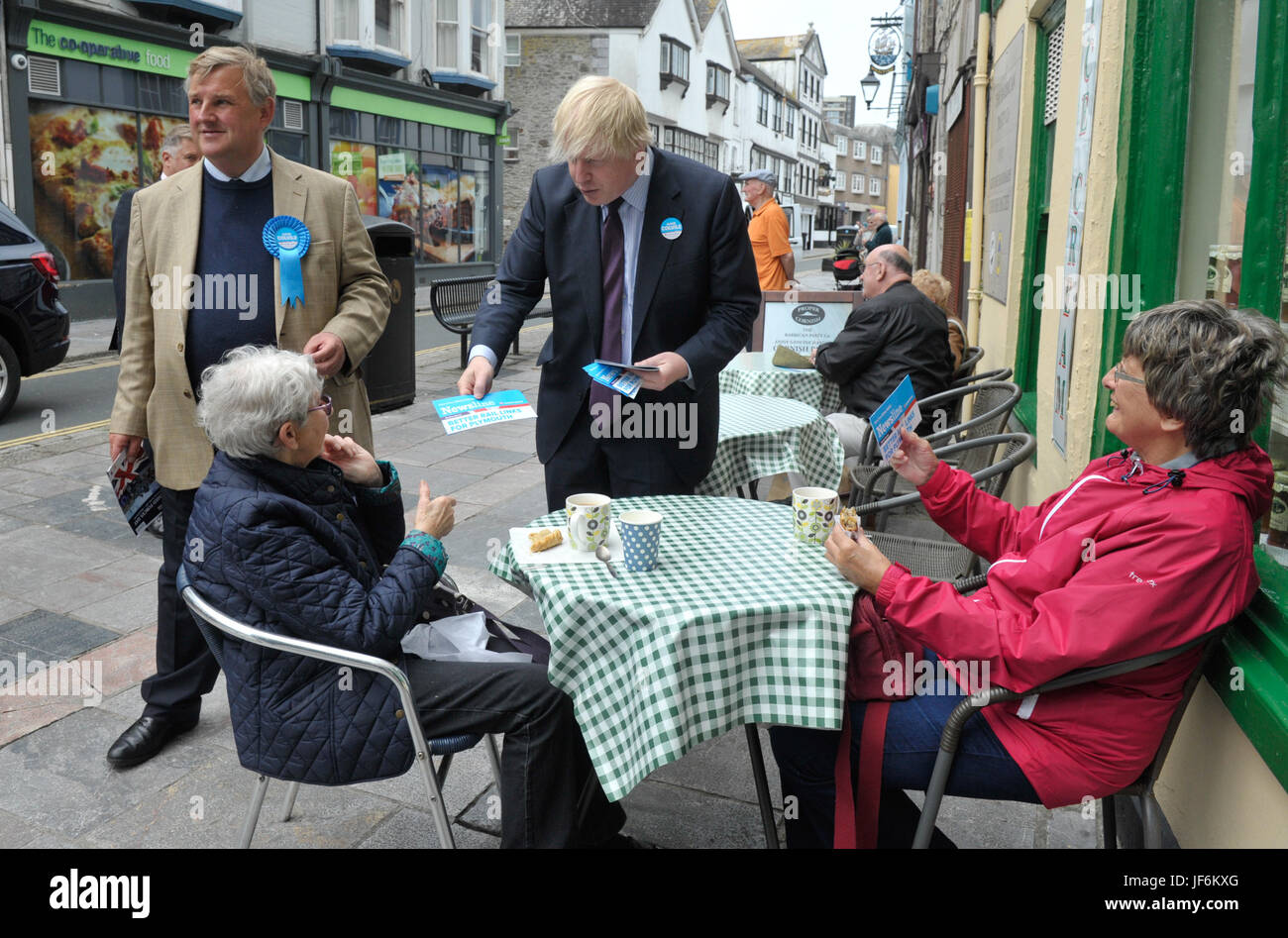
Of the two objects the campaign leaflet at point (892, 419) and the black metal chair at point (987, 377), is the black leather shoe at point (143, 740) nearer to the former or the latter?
the campaign leaflet at point (892, 419)

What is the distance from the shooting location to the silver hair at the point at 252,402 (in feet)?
7.66

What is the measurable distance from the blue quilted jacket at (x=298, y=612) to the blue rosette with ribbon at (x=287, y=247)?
3.11ft

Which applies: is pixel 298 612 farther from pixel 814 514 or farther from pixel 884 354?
pixel 884 354

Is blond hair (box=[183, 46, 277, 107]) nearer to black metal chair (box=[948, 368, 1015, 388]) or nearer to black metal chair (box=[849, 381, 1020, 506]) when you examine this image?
black metal chair (box=[849, 381, 1020, 506])

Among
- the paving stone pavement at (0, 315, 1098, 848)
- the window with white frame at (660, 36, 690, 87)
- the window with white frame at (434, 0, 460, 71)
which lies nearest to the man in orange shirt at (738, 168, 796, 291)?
the paving stone pavement at (0, 315, 1098, 848)

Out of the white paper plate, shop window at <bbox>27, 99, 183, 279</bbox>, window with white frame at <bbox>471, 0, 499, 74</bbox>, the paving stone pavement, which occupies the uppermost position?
window with white frame at <bbox>471, 0, 499, 74</bbox>

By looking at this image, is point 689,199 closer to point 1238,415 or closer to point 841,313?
point 1238,415

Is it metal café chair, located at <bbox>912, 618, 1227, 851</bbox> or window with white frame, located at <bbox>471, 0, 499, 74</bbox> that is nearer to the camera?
metal café chair, located at <bbox>912, 618, 1227, 851</bbox>

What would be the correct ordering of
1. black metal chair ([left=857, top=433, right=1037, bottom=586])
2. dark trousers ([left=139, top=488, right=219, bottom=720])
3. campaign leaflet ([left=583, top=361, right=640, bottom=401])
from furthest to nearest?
black metal chair ([left=857, top=433, right=1037, bottom=586]) < dark trousers ([left=139, top=488, right=219, bottom=720]) < campaign leaflet ([left=583, top=361, right=640, bottom=401])

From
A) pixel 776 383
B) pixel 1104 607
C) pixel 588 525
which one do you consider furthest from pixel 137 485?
pixel 776 383

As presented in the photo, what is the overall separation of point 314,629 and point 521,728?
51cm

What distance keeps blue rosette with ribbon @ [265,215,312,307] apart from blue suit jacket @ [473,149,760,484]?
58 cm

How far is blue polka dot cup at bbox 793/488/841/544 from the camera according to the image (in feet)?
8.61

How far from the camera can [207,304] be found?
3.21m
